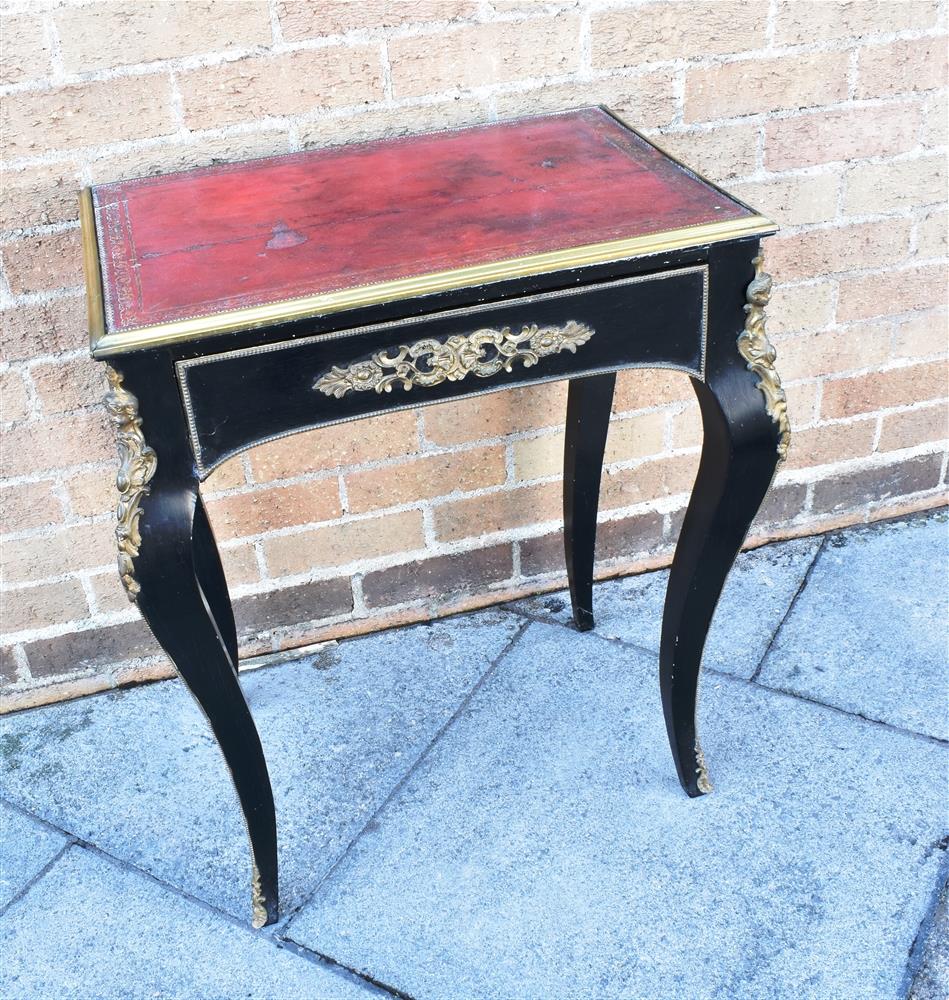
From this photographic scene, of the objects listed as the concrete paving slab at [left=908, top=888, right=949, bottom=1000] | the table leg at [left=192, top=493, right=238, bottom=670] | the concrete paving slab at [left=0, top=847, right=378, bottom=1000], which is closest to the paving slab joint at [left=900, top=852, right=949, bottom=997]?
the concrete paving slab at [left=908, top=888, right=949, bottom=1000]

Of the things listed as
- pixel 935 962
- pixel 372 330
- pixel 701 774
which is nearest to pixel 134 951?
pixel 701 774

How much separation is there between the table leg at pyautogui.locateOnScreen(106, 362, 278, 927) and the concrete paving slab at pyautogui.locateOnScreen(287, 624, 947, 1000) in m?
0.34

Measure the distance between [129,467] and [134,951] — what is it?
0.76 metres

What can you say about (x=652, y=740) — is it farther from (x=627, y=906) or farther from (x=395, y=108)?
(x=395, y=108)

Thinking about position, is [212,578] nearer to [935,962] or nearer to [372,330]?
[372,330]

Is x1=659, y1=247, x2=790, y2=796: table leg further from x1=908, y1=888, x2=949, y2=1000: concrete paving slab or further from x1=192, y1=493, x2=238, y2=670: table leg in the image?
x1=192, y1=493, x2=238, y2=670: table leg

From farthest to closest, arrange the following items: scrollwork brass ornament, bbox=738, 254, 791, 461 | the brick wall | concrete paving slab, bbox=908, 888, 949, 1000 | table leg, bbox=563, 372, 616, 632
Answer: table leg, bbox=563, 372, 616, 632, the brick wall, concrete paving slab, bbox=908, 888, 949, 1000, scrollwork brass ornament, bbox=738, 254, 791, 461

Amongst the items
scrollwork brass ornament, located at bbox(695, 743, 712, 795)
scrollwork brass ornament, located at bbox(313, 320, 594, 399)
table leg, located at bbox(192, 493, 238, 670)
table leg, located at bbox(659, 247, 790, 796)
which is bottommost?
scrollwork brass ornament, located at bbox(695, 743, 712, 795)

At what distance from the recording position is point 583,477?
73.0 inches

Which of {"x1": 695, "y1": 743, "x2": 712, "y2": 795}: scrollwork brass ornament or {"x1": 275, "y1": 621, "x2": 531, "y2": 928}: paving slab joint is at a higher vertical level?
{"x1": 695, "y1": 743, "x2": 712, "y2": 795}: scrollwork brass ornament

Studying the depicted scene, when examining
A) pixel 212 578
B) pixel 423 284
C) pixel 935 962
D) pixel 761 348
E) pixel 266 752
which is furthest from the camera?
pixel 266 752

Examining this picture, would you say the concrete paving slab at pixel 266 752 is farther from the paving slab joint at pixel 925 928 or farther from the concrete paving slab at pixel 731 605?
the paving slab joint at pixel 925 928

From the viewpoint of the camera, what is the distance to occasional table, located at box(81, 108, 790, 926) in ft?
3.66

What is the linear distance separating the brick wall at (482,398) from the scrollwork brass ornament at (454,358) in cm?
61
